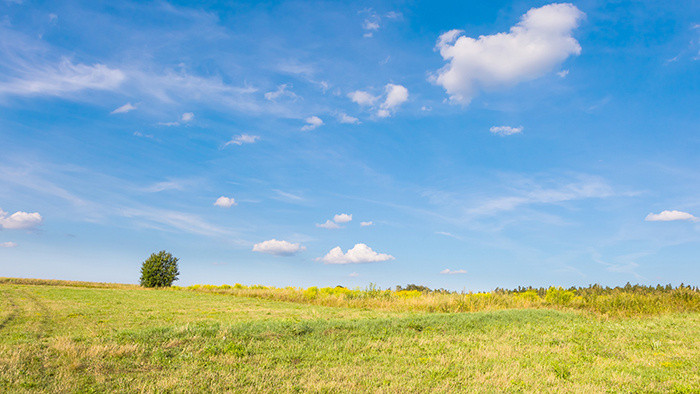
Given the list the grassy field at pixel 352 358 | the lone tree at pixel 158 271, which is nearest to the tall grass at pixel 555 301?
the grassy field at pixel 352 358

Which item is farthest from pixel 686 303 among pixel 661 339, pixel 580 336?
pixel 580 336

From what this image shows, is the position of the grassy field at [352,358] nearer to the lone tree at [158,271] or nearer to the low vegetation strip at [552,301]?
the low vegetation strip at [552,301]

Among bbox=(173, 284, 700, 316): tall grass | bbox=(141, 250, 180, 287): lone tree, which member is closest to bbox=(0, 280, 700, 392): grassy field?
bbox=(173, 284, 700, 316): tall grass

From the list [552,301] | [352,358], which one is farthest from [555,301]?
[352,358]

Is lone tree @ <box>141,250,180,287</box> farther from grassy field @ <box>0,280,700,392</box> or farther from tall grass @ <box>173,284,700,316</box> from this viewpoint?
grassy field @ <box>0,280,700,392</box>

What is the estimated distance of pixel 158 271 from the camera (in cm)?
6419

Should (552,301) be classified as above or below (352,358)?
above

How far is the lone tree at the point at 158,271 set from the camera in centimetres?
6366

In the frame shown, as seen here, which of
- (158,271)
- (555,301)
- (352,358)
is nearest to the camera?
(352,358)

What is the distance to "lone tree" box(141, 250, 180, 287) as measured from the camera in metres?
Answer: 63.7

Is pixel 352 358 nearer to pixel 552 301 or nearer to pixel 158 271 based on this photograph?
pixel 552 301

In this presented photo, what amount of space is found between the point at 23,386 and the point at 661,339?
1796 cm

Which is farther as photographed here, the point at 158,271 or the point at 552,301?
the point at 158,271

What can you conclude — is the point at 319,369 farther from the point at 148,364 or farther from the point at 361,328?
the point at 361,328
